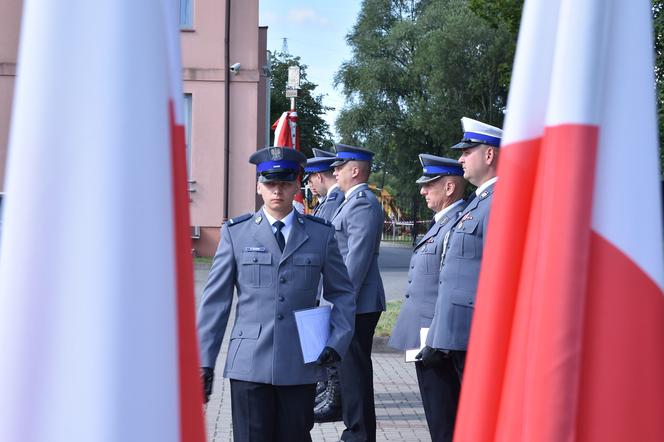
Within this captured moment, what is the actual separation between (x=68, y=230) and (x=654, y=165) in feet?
3.44

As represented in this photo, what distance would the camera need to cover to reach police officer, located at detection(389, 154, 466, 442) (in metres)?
6.27

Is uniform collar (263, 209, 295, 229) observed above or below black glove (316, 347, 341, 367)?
above

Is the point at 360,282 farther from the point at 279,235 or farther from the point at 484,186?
the point at 279,235

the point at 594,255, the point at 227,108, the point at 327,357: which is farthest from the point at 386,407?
the point at 227,108

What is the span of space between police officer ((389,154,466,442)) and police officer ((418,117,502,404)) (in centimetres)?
13

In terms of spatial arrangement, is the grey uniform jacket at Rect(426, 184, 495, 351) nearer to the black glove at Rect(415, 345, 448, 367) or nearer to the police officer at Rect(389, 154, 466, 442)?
the black glove at Rect(415, 345, 448, 367)

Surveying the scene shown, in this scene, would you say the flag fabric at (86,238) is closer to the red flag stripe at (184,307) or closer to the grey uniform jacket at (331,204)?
the red flag stripe at (184,307)

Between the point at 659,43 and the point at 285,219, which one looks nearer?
the point at 285,219

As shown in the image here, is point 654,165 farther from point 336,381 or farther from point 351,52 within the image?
point 351,52

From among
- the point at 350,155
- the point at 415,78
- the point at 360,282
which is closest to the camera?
the point at 360,282

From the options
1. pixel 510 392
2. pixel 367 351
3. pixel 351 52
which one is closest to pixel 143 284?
pixel 510 392

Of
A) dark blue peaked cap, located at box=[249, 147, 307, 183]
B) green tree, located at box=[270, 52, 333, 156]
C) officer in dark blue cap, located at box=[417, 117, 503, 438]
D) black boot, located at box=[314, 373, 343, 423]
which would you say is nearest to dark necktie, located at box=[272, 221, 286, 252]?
dark blue peaked cap, located at box=[249, 147, 307, 183]

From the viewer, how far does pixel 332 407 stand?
8523 mm

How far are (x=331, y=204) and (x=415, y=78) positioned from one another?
140 ft
